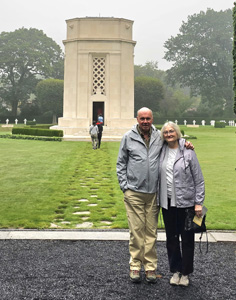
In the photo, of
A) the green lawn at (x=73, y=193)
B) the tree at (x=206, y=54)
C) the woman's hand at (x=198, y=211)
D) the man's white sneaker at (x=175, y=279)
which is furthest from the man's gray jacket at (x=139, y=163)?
the tree at (x=206, y=54)

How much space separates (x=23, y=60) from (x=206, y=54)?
27.1 m

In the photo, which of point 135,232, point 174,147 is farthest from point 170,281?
point 174,147

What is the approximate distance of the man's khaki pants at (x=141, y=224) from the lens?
3461 mm

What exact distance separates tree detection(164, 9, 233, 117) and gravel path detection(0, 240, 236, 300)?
49540 millimetres

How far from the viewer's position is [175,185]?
10.9 ft

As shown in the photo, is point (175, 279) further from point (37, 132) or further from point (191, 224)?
point (37, 132)

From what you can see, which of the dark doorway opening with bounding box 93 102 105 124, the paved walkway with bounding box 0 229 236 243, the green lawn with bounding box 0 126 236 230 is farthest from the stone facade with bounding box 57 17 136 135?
the paved walkway with bounding box 0 229 236 243

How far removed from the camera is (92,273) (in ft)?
11.5

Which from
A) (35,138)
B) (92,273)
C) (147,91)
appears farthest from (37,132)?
(147,91)

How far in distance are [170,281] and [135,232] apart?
56 centimetres

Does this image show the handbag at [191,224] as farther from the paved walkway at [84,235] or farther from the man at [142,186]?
the paved walkway at [84,235]

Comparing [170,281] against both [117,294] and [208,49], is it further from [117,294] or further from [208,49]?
Result: [208,49]

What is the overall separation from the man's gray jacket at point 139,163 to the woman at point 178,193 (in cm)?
8

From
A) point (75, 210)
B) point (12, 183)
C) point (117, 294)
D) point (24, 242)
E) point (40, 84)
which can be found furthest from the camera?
point (40, 84)
